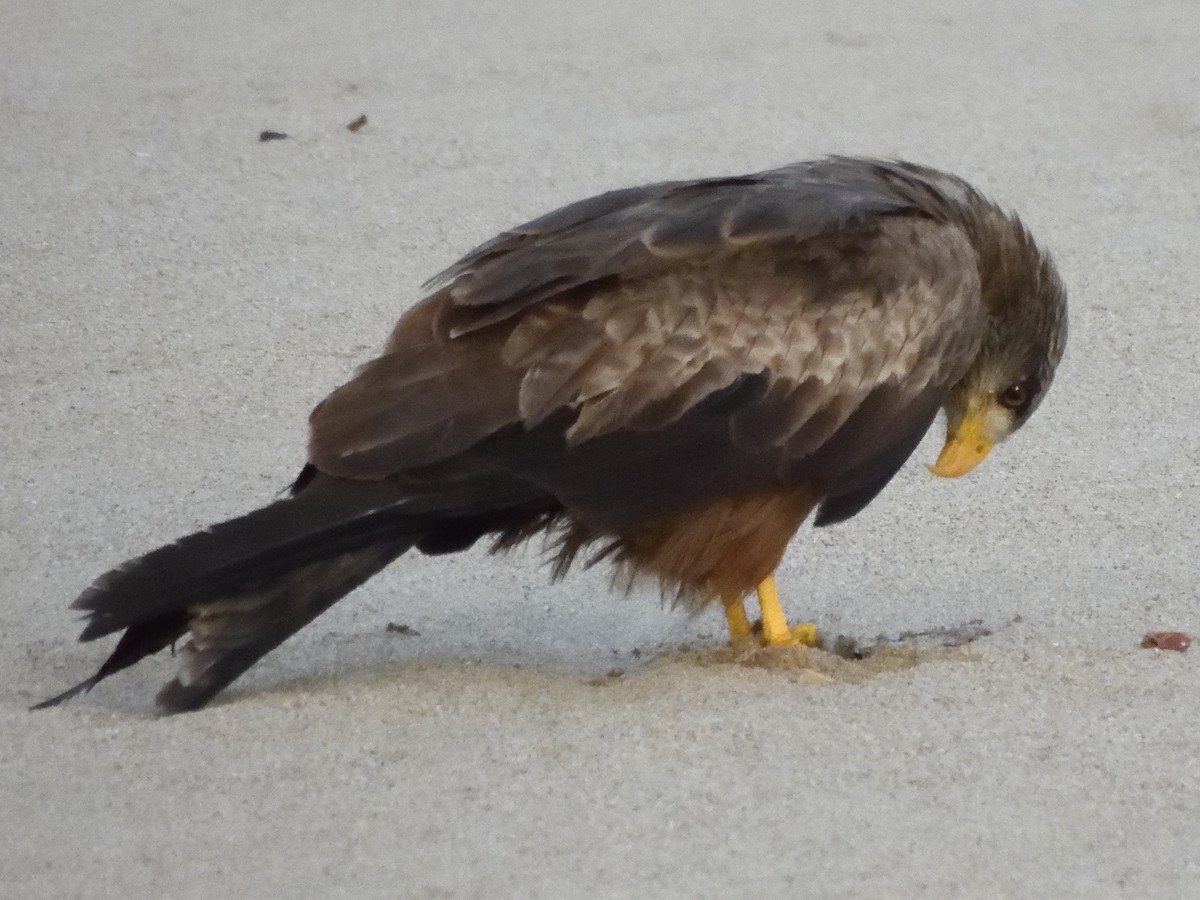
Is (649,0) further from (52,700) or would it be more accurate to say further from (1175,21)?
(52,700)

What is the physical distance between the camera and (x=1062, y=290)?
5469mm

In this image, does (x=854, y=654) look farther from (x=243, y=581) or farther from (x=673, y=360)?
(x=243, y=581)

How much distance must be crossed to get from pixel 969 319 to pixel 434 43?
19.2ft

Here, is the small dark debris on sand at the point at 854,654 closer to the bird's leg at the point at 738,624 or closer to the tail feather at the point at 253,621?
the bird's leg at the point at 738,624

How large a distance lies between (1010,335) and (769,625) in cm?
104

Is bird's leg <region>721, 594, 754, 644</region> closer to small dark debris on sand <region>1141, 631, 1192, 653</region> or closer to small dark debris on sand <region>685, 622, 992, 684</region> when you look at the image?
small dark debris on sand <region>685, 622, 992, 684</region>

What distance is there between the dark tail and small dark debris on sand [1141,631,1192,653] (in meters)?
1.91

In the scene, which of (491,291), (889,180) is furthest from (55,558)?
(889,180)

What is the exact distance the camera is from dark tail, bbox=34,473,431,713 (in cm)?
466

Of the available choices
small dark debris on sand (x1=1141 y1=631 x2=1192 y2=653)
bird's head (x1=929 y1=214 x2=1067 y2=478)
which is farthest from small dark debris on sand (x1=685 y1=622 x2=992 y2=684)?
bird's head (x1=929 y1=214 x2=1067 y2=478)

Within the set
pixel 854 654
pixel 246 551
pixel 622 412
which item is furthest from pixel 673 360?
pixel 246 551

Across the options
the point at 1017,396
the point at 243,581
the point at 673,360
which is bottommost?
the point at 243,581

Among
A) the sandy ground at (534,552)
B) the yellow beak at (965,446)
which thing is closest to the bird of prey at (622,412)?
the sandy ground at (534,552)

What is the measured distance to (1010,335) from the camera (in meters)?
5.39
